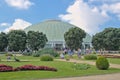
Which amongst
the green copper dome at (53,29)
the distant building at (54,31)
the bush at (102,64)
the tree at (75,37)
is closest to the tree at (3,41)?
the tree at (75,37)

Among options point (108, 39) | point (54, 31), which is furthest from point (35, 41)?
point (54, 31)

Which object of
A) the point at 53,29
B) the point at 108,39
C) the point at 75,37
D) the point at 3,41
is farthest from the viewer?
the point at 53,29

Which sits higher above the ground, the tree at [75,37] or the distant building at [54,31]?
the distant building at [54,31]

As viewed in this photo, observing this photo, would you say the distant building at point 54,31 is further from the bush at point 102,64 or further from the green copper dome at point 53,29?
the bush at point 102,64

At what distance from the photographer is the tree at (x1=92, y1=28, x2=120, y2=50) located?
102562 mm

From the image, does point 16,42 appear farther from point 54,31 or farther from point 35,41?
point 54,31

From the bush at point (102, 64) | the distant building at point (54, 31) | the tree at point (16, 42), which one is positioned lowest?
the bush at point (102, 64)

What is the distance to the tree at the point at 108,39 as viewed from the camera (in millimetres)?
102562

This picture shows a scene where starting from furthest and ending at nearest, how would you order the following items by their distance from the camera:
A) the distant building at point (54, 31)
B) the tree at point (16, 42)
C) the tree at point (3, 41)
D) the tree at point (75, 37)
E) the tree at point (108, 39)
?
the distant building at point (54, 31)
the tree at point (3, 41)
the tree at point (75, 37)
the tree at point (16, 42)
the tree at point (108, 39)

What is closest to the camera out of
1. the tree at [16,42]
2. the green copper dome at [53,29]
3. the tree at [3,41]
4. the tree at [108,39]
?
the tree at [108,39]

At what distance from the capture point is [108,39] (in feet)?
339

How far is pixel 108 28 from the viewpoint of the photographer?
115125mm

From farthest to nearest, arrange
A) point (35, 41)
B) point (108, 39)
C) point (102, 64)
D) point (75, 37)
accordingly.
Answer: point (35, 41)
point (75, 37)
point (108, 39)
point (102, 64)

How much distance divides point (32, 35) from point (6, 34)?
9996 mm
